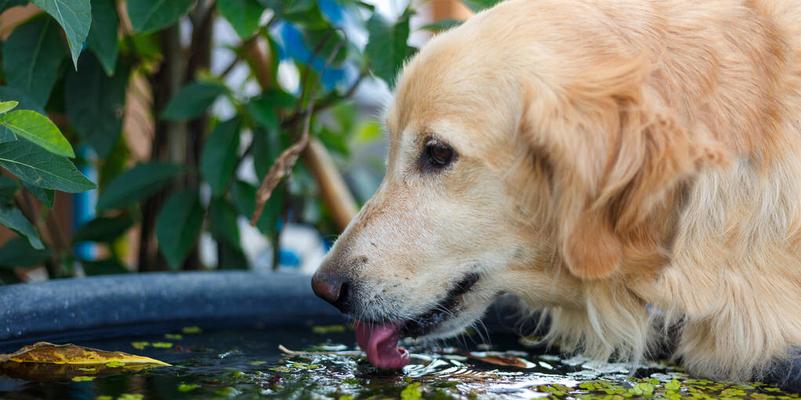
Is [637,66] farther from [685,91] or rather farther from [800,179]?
[800,179]

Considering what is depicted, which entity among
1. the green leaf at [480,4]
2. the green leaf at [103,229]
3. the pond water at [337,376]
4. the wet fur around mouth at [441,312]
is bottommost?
the pond water at [337,376]

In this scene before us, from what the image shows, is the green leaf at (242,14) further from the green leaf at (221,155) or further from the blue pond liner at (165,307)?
the blue pond liner at (165,307)

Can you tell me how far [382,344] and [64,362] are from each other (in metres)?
0.77

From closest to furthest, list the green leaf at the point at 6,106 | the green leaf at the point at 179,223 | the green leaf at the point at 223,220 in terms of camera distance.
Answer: the green leaf at the point at 6,106 < the green leaf at the point at 179,223 < the green leaf at the point at 223,220

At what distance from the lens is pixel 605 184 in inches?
85.4

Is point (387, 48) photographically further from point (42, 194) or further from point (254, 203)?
point (42, 194)

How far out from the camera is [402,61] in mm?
2836

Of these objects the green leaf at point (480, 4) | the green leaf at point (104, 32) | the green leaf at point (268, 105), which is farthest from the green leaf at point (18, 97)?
the green leaf at point (480, 4)

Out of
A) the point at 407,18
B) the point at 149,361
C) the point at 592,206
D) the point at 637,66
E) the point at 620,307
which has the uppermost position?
the point at 407,18

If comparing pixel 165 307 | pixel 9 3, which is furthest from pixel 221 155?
pixel 9 3

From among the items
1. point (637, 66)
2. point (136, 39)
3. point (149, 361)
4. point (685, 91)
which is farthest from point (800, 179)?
point (136, 39)

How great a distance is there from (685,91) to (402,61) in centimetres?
90

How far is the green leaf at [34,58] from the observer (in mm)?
2764

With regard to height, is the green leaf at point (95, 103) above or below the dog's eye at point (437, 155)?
above
